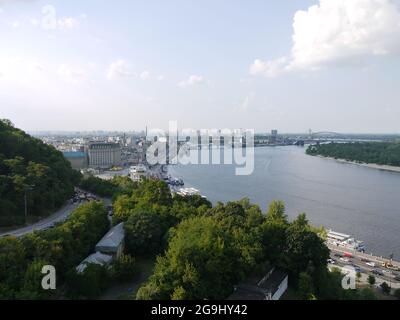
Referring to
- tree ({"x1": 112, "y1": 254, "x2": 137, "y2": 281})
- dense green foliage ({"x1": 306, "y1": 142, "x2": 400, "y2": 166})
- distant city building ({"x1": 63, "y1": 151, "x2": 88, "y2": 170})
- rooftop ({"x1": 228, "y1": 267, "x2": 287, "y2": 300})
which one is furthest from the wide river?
tree ({"x1": 112, "y1": 254, "x2": 137, "y2": 281})

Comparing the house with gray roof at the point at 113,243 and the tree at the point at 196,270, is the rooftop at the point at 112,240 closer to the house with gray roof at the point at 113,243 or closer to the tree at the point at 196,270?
the house with gray roof at the point at 113,243

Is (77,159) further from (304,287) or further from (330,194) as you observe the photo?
(304,287)

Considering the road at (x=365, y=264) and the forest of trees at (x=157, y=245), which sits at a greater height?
the forest of trees at (x=157, y=245)

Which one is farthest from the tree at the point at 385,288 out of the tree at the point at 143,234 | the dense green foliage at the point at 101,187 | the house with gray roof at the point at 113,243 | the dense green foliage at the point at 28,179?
the dense green foliage at the point at 28,179

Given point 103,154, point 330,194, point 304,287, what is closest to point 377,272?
point 304,287

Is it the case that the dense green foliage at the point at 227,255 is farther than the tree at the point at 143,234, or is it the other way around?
the tree at the point at 143,234

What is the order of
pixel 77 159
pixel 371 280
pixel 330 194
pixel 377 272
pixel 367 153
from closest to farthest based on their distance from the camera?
pixel 371 280 < pixel 377 272 < pixel 330 194 < pixel 77 159 < pixel 367 153
